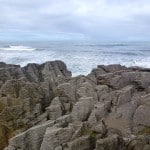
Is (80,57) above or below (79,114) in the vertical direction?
below

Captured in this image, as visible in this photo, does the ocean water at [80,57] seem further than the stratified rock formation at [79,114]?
Yes

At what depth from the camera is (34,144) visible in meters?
12.7

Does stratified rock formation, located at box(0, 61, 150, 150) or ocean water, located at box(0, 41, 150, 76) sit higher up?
stratified rock formation, located at box(0, 61, 150, 150)

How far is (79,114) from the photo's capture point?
14.0 metres

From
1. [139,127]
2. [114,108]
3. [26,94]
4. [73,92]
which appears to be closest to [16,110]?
[26,94]

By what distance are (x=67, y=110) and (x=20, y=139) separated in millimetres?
3102

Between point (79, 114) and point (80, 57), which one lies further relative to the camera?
point (80, 57)

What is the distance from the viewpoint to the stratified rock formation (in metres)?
12.0

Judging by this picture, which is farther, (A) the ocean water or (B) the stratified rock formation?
(A) the ocean water

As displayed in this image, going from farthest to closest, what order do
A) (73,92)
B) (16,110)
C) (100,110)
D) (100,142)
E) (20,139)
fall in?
1. (73,92)
2. (16,110)
3. (100,110)
4. (20,139)
5. (100,142)

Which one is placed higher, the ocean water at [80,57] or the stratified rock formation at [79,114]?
the stratified rock formation at [79,114]

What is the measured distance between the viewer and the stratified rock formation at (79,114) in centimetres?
1198

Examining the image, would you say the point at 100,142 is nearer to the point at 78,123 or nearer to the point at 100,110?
the point at 78,123

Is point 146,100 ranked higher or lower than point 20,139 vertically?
higher
